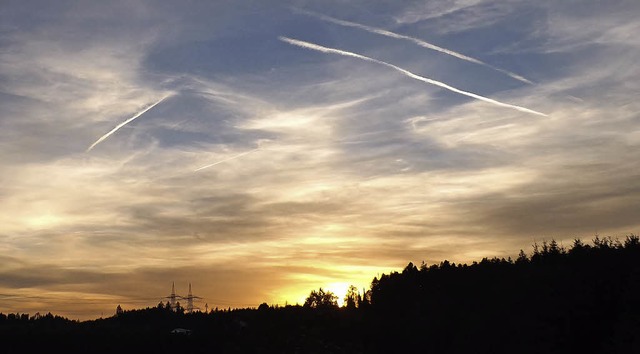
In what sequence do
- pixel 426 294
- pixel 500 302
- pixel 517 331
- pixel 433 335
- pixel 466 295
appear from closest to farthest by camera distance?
pixel 517 331 → pixel 500 302 → pixel 433 335 → pixel 466 295 → pixel 426 294

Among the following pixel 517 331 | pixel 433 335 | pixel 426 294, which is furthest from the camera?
pixel 426 294

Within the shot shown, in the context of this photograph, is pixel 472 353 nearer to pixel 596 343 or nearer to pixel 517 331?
pixel 517 331

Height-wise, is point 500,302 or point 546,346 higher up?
point 500,302

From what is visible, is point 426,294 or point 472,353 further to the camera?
point 426,294

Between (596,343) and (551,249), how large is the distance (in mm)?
49588

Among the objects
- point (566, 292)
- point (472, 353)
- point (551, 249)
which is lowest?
point (472, 353)

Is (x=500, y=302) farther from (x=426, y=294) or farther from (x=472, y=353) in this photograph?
(x=426, y=294)

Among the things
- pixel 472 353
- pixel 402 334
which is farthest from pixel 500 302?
pixel 402 334

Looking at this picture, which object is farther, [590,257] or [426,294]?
[426,294]

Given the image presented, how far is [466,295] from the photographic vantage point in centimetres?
17100

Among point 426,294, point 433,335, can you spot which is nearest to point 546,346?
point 433,335

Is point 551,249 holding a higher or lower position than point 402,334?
higher

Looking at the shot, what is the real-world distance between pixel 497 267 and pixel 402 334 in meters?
31.0

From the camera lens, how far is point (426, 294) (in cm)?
19825
